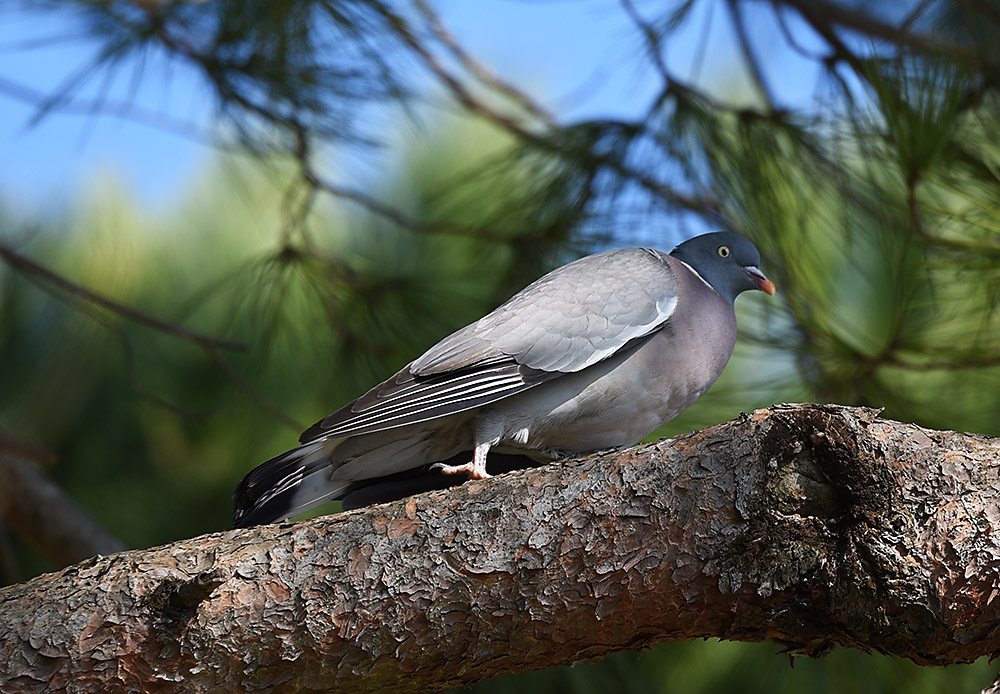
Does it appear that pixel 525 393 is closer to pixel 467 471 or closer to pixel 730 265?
pixel 467 471

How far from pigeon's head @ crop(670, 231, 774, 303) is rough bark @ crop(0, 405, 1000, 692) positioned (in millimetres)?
801

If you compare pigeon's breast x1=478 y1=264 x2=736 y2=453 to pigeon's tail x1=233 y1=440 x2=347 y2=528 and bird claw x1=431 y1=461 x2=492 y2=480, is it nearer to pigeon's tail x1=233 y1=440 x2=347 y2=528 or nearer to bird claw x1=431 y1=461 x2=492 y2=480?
bird claw x1=431 y1=461 x2=492 y2=480

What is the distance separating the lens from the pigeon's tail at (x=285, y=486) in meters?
1.89

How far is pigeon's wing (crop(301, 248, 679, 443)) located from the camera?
1.83 metres

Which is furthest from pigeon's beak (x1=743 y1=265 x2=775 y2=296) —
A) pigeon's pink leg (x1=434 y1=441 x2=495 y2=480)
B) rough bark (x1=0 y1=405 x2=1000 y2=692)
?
rough bark (x1=0 y1=405 x2=1000 y2=692)

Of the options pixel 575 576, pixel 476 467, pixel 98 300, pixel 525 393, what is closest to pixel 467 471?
pixel 476 467

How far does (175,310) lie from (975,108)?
312 cm

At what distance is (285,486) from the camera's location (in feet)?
6.32

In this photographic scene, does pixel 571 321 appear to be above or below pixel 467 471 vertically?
above

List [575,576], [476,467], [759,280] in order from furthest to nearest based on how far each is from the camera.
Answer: [759,280]
[476,467]
[575,576]

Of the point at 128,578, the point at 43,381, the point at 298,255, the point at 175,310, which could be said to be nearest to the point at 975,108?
the point at 298,255

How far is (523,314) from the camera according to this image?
1964 mm

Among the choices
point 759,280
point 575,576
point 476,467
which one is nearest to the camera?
point 575,576

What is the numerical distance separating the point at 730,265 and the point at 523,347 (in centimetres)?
56
